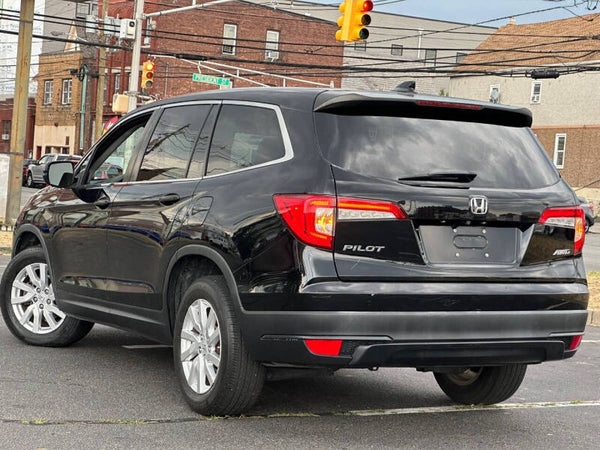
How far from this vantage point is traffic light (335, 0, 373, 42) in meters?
20.2

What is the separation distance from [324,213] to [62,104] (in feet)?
193

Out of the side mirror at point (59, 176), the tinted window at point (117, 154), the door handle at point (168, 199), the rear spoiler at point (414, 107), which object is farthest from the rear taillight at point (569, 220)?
the side mirror at point (59, 176)

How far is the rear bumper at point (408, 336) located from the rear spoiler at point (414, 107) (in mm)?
1113

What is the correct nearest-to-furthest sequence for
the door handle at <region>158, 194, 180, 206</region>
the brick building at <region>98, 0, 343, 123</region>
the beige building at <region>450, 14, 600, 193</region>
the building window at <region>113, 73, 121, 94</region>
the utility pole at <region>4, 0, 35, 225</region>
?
the door handle at <region>158, 194, 180, 206</region> < the utility pole at <region>4, 0, 35, 225</region> < the beige building at <region>450, 14, 600, 193</region> < the brick building at <region>98, 0, 343, 123</region> < the building window at <region>113, 73, 121, 94</region>

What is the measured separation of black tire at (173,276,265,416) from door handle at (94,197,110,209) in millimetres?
1383

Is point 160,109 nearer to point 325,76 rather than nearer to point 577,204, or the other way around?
point 577,204

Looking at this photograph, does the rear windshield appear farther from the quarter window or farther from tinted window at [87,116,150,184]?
the quarter window

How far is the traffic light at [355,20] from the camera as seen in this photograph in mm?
20250

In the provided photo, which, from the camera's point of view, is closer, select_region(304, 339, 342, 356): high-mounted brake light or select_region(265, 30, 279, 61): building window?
select_region(304, 339, 342, 356): high-mounted brake light

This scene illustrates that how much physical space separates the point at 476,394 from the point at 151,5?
173ft

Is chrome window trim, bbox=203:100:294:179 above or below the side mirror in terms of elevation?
above

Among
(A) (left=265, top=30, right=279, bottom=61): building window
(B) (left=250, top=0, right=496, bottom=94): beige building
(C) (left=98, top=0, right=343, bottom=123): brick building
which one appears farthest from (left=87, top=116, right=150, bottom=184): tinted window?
(B) (left=250, top=0, right=496, bottom=94): beige building

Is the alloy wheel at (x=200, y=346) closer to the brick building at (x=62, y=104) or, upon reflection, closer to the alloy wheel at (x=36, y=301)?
the alloy wheel at (x=36, y=301)

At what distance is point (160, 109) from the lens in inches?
267
